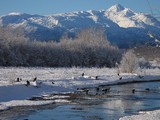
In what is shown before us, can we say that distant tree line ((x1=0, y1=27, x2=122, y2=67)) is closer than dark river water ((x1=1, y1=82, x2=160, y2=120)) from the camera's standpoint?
No

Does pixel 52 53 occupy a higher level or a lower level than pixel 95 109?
higher

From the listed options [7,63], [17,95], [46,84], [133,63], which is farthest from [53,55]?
[17,95]

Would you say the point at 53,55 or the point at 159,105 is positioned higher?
the point at 53,55

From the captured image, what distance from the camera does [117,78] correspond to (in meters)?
70.7

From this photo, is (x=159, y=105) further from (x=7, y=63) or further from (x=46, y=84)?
(x=7, y=63)

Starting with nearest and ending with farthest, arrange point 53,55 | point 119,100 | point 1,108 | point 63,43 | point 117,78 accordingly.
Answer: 1. point 1,108
2. point 119,100
3. point 117,78
4. point 53,55
5. point 63,43

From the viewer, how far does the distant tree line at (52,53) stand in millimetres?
98062

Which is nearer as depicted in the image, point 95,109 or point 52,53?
point 95,109

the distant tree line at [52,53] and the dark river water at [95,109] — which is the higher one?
the distant tree line at [52,53]

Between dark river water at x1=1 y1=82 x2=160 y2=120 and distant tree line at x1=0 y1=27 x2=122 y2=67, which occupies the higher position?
distant tree line at x1=0 y1=27 x2=122 y2=67

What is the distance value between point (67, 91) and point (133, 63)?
3642 centimetres

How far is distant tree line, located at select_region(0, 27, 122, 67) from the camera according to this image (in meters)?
98.1

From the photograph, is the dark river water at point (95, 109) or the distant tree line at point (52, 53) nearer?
the dark river water at point (95, 109)

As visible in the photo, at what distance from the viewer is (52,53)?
361 feet
